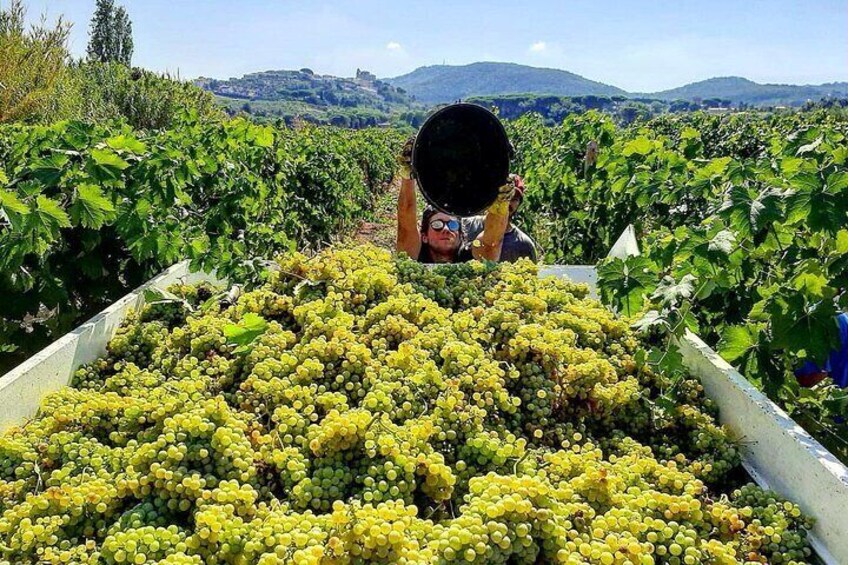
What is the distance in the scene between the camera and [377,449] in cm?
189

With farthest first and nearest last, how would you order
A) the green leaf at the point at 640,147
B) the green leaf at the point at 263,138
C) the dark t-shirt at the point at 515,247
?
the green leaf at the point at 263,138 → the green leaf at the point at 640,147 → the dark t-shirt at the point at 515,247

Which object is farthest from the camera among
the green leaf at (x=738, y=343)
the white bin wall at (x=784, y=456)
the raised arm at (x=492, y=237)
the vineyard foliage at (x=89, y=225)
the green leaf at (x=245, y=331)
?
the raised arm at (x=492, y=237)

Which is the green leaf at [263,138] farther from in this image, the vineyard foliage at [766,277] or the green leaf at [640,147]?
the vineyard foliage at [766,277]

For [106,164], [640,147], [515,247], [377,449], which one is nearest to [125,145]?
[106,164]

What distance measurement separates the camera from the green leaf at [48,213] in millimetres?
3025

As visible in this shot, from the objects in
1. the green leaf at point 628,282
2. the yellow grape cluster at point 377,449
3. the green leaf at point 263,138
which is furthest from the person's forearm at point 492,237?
the green leaf at point 263,138

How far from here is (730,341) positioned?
2.87m

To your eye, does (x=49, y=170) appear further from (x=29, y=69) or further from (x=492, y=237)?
(x=29, y=69)

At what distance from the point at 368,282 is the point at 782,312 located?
1.77 metres

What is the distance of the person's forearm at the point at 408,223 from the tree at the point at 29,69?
13.9m

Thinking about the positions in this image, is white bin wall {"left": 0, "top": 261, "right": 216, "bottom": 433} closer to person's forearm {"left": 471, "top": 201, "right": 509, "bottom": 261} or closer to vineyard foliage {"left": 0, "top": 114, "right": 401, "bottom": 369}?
vineyard foliage {"left": 0, "top": 114, "right": 401, "bottom": 369}

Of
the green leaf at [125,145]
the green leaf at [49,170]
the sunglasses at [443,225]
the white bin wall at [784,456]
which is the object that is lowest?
the white bin wall at [784,456]

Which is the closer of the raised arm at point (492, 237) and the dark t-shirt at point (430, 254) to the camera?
the raised arm at point (492, 237)

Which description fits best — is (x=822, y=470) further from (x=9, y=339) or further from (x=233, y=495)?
(x=9, y=339)
